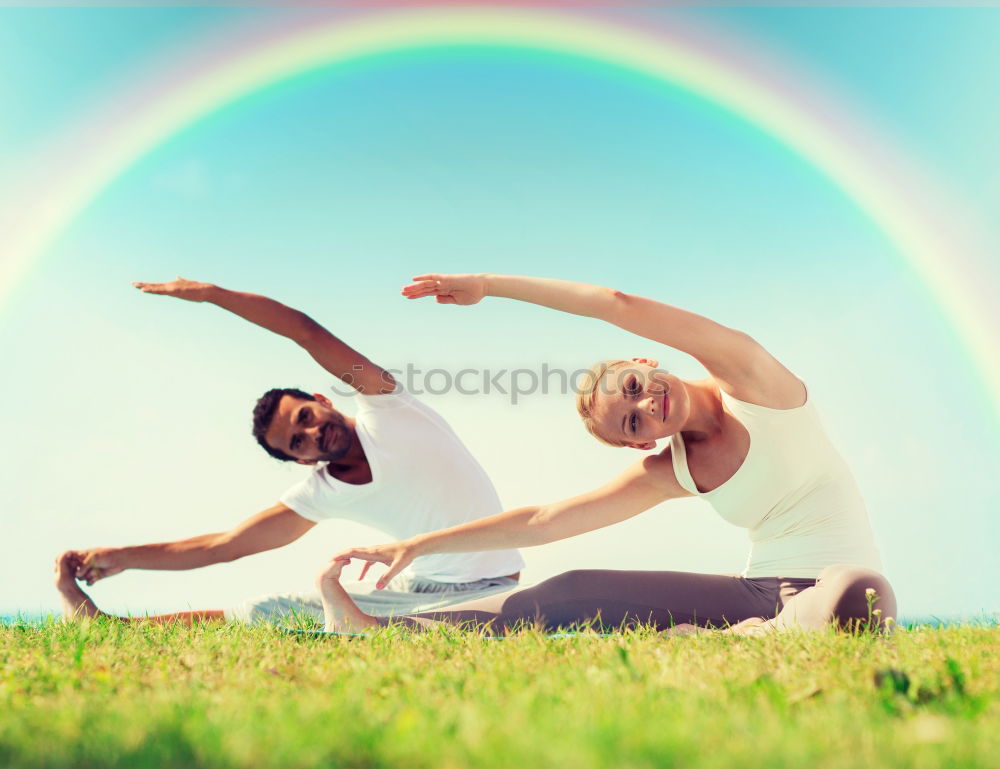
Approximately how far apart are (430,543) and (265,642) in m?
1.12

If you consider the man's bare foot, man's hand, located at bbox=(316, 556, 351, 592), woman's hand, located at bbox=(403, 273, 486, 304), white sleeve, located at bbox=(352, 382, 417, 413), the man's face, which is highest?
woman's hand, located at bbox=(403, 273, 486, 304)

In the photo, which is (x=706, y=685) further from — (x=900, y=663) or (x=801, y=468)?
(x=801, y=468)

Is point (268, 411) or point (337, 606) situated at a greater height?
point (268, 411)

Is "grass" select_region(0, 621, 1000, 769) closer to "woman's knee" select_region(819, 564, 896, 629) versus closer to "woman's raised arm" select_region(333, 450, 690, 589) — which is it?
"woman's knee" select_region(819, 564, 896, 629)

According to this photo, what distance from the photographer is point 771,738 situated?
217 centimetres

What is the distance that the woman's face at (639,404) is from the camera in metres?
4.92

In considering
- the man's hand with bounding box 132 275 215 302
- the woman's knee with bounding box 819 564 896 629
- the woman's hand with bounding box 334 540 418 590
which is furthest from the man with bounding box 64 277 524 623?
the woman's knee with bounding box 819 564 896 629

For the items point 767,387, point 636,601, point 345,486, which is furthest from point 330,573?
point 767,387

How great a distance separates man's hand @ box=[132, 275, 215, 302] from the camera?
6.09 m

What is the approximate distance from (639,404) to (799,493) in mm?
1215

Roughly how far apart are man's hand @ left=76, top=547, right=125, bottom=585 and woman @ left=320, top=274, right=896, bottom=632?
2.66 m

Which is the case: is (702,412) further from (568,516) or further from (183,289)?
(183,289)

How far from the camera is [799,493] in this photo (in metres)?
5.10

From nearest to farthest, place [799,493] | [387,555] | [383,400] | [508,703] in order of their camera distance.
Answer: [508,703], [387,555], [799,493], [383,400]
